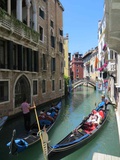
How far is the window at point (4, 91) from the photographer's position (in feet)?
30.1

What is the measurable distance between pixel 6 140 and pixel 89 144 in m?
2.97

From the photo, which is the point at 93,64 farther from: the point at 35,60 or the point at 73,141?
the point at 73,141

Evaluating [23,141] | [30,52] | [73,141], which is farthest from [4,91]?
[73,141]

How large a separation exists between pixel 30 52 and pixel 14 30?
2.59 metres

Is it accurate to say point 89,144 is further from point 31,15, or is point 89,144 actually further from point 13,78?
point 31,15

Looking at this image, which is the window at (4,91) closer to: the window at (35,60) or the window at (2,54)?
the window at (2,54)

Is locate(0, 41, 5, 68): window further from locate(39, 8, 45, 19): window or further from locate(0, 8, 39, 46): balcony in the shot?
locate(39, 8, 45, 19): window

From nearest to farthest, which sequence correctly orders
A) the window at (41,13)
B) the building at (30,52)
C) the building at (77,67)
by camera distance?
the building at (30,52) → the window at (41,13) → the building at (77,67)

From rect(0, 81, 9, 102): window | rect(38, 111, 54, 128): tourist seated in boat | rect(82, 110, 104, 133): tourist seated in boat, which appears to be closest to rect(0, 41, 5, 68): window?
rect(0, 81, 9, 102): window

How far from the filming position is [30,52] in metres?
11.9

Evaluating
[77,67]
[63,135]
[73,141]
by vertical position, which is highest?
[77,67]

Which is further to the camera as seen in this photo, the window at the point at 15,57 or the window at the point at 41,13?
the window at the point at 41,13

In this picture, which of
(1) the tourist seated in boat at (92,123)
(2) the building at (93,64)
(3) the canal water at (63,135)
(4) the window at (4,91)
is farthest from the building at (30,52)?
(2) the building at (93,64)

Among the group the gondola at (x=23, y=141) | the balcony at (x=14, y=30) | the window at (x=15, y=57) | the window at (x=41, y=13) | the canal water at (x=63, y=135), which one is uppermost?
the window at (x=41, y=13)
